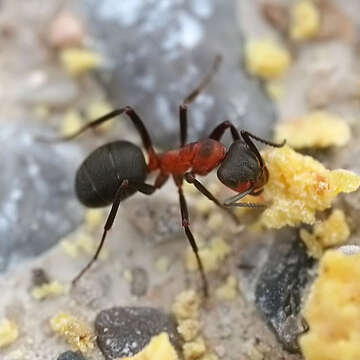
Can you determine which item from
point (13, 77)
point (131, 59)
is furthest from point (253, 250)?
point (13, 77)

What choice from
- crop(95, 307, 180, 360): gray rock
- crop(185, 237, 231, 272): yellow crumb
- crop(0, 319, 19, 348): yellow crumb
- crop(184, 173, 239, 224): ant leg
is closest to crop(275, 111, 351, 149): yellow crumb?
crop(184, 173, 239, 224): ant leg

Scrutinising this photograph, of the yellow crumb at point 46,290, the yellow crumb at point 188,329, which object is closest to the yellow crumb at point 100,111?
the yellow crumb at point 46,290

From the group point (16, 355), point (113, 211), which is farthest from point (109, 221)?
point (16, 355)

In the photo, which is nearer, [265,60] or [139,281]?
[139,281]

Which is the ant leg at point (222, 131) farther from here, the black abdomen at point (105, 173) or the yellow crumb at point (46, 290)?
the yellow crumb at point (46, 290)

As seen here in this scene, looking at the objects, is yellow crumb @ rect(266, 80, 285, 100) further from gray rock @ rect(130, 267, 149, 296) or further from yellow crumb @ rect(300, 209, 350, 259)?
gray rock @ rect(130, 267, 149, 296)

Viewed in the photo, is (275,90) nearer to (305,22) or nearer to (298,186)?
(305,22)
